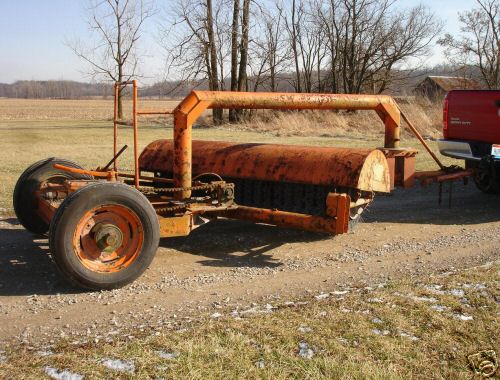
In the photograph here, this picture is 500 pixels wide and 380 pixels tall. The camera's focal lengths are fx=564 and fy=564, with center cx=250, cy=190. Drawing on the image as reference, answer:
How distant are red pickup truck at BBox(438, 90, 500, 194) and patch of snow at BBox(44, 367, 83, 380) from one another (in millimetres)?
6431

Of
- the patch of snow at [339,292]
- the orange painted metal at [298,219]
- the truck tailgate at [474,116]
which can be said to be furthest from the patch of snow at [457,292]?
the truck tailgate at [474,116]

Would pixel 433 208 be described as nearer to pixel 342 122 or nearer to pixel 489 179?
pixel 489 179

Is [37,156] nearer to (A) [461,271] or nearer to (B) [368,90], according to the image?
(A) [461,271]

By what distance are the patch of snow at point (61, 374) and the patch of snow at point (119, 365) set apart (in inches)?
6.7

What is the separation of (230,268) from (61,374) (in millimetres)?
2357

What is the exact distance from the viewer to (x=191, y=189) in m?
5.34

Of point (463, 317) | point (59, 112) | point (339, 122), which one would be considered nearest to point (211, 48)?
point (339, 122)

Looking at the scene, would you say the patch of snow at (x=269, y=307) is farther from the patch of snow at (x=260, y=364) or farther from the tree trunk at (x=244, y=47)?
the tree trunk at (x=244, y=47)

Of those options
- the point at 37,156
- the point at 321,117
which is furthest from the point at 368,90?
the point at 37,156

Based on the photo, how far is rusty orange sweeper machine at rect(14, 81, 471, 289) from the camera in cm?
445

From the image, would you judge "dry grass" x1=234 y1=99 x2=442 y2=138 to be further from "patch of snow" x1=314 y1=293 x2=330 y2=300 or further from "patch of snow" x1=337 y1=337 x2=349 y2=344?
"patch of snow" x1=337 y1=337 x2=349 y2=344

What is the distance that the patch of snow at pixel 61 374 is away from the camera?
9.77 ft

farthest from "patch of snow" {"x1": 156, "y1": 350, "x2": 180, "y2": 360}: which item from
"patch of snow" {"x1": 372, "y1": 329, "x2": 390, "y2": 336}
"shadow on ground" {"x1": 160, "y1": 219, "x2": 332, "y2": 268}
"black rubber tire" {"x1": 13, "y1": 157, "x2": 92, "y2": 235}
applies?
"black rubber tire" {"x1": 13, "y1": 157, "x2": 92, "y2": 235}

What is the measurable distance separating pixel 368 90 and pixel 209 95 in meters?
31.1
